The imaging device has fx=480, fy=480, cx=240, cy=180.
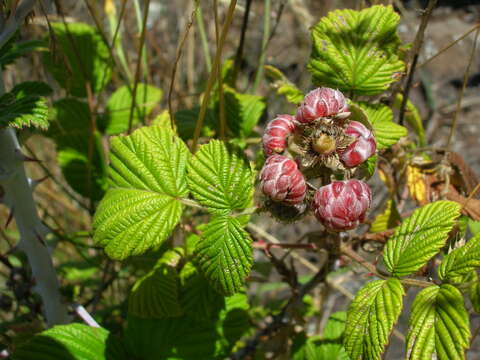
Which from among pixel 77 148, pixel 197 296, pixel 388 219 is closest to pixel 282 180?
pixel 197 296

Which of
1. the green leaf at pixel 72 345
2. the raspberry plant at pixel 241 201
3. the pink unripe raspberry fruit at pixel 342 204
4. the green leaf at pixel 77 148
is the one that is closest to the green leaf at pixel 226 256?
the raspberry plant at pixel 241 201

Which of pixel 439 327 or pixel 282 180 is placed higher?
pixel 282 180

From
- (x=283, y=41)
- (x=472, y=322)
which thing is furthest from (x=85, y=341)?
(x=283, y=41)

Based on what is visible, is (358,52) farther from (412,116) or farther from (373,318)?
(373,318)

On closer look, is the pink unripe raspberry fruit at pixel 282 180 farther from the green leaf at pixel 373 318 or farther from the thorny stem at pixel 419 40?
the thorny stem at pixel 419 40

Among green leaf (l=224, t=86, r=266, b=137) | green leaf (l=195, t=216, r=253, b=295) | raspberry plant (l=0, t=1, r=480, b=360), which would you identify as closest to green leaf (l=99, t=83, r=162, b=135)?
raspberry plant (l=0, t=1, r=480, b=360)
